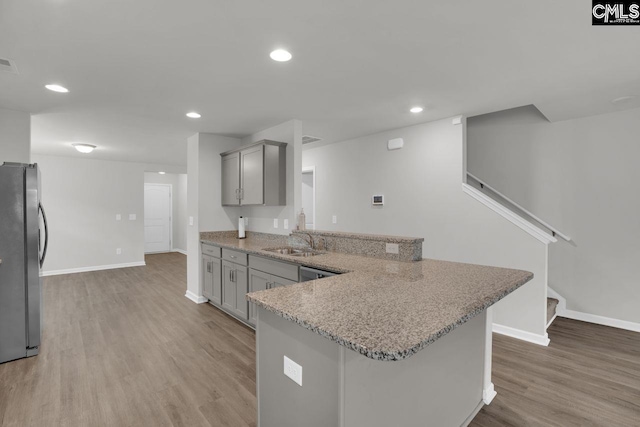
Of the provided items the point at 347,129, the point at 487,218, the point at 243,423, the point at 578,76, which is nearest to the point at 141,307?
the point at 243,423

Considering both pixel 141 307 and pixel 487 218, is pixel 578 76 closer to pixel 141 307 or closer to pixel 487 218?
pixel 487 218

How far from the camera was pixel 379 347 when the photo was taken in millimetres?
896

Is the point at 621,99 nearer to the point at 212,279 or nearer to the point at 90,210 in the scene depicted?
the point at 212,279

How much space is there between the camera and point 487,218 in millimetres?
3295

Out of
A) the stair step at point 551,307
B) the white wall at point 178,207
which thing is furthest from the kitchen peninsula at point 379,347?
the white wall at point 178,207

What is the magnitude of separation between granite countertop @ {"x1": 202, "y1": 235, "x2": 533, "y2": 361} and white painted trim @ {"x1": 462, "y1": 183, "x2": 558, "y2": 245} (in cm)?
136

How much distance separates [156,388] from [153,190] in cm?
744

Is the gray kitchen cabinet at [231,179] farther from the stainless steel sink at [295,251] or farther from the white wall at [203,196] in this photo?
the stainless steel sink at [295,251]

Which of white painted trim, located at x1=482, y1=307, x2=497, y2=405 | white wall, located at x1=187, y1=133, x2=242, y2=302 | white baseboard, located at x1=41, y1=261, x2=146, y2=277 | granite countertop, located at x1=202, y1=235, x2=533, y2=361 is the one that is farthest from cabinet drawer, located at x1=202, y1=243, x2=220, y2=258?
white baseboard, located at x1=41, y1=261, x2=146, y2=277

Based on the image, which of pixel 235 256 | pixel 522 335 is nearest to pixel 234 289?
pixel 235 256

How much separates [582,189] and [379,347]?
401 centimetres

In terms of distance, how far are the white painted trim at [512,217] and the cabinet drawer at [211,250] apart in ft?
10.0

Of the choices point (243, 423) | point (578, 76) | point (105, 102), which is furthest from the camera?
point (105, 102)

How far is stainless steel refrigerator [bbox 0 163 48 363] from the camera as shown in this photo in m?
2.58
